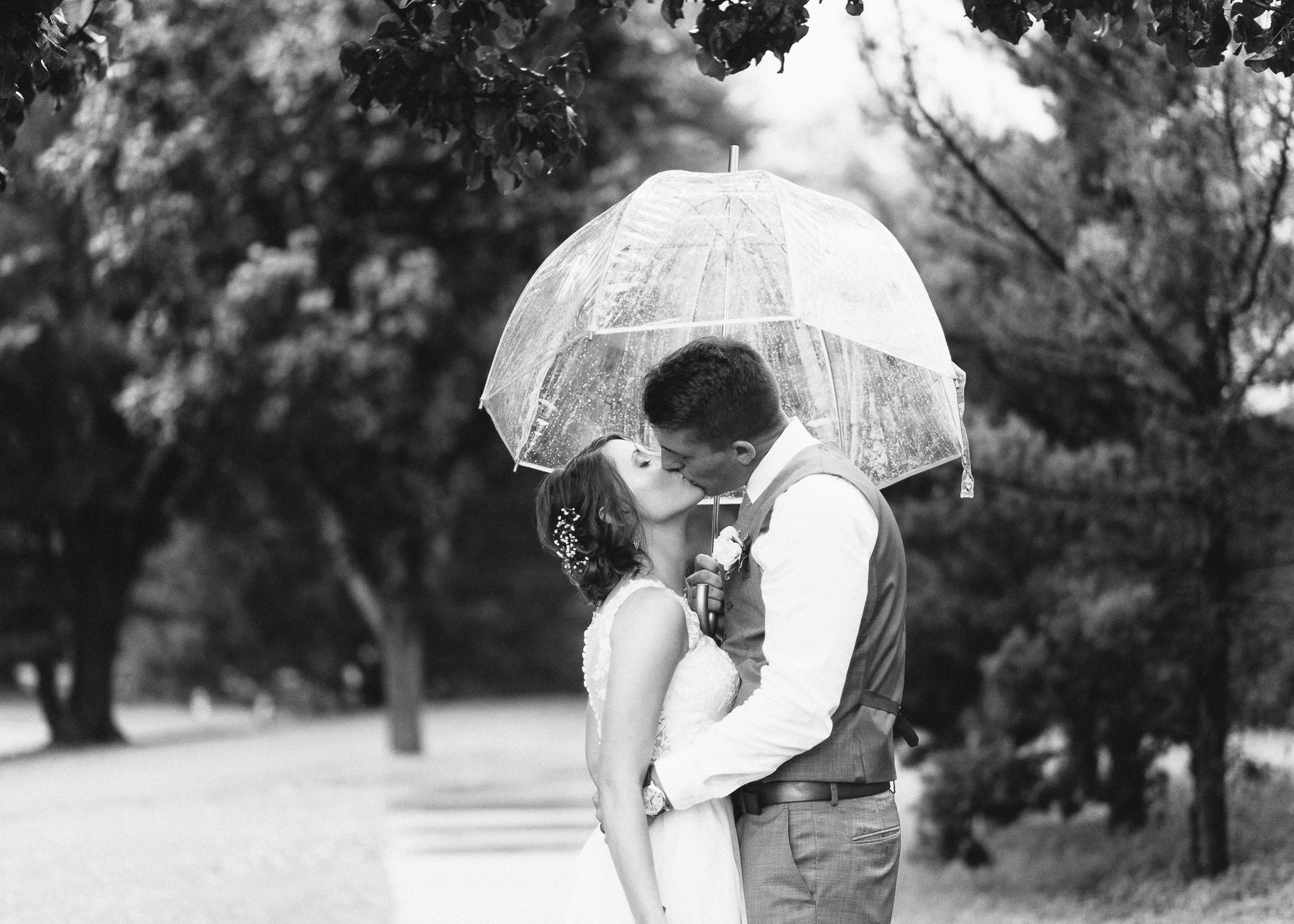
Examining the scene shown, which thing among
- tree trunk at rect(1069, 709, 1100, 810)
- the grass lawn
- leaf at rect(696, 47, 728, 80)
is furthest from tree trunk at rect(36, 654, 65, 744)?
leaf at rect(696, 47, 728, 80)

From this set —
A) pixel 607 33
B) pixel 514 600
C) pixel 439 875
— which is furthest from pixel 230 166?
pixel 514 600

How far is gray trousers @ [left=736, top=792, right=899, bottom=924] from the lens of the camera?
10.3 feet

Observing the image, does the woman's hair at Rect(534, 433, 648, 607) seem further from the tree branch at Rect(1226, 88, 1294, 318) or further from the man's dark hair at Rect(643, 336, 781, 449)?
the tree branch at Rect(1226, 88, 1294, 318)

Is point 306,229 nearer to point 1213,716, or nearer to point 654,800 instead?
point 1213,716

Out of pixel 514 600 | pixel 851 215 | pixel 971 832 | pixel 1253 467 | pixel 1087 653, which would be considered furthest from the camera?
pixel 514 600

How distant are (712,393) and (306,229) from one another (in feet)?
45.4

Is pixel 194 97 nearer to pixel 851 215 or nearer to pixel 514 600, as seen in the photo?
pixel 851 215

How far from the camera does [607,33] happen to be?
54.6ft

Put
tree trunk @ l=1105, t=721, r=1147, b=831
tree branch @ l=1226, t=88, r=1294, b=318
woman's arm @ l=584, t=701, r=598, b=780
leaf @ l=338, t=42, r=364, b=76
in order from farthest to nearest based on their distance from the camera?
tree trunk @ l=1105, t=721, r=1147, b=831 < tree branch @ l=1226, t=88, r=1294, b=318 < leaf @ l=338, t=42, r=364, b=76 < woman's arm @ l=584, t=701, r=598, b=780

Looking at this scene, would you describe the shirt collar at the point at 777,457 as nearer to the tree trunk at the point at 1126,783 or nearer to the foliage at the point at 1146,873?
the foliage at the point at 1146,873

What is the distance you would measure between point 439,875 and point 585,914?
22.7 feet

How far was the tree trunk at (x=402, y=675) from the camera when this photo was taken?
19.1 metres

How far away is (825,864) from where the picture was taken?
3.15 m

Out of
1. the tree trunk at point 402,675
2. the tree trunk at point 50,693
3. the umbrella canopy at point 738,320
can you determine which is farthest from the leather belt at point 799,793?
the tree trunk at point 50,693
